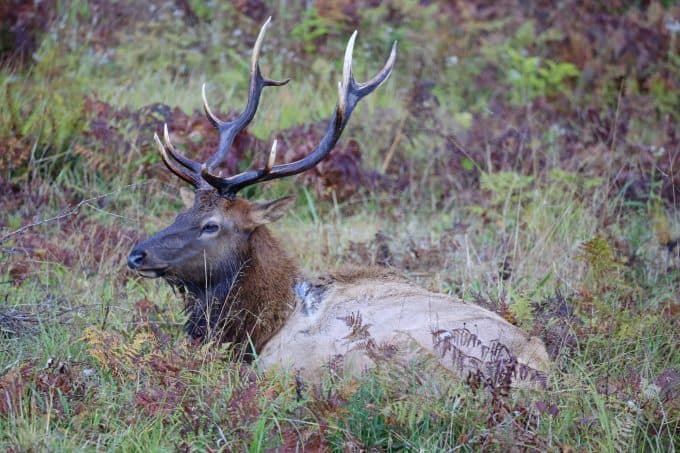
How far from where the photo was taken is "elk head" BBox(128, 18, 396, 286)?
5.86m

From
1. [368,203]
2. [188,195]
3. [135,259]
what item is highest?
[188,195]

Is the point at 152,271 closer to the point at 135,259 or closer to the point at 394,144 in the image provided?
the point at 135,259

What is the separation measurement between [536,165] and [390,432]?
4940mm

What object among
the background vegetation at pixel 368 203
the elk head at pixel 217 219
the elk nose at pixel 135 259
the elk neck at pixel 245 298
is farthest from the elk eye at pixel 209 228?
the background vegetation at pixel 368 203

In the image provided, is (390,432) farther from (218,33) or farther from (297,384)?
(218,33)

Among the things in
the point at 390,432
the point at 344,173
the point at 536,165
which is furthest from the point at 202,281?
the point at 536,165

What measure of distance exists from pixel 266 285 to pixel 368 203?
9.85 ft

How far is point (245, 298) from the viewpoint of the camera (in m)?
6.05

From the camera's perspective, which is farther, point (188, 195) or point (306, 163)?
point (188, 195)

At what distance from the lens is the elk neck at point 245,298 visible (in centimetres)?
597

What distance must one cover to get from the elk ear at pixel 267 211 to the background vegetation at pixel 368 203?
872mm

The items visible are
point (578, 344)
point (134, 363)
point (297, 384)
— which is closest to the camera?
point (297, 384)

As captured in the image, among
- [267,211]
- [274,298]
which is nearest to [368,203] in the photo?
[267,211]

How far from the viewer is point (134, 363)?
16.9ft
